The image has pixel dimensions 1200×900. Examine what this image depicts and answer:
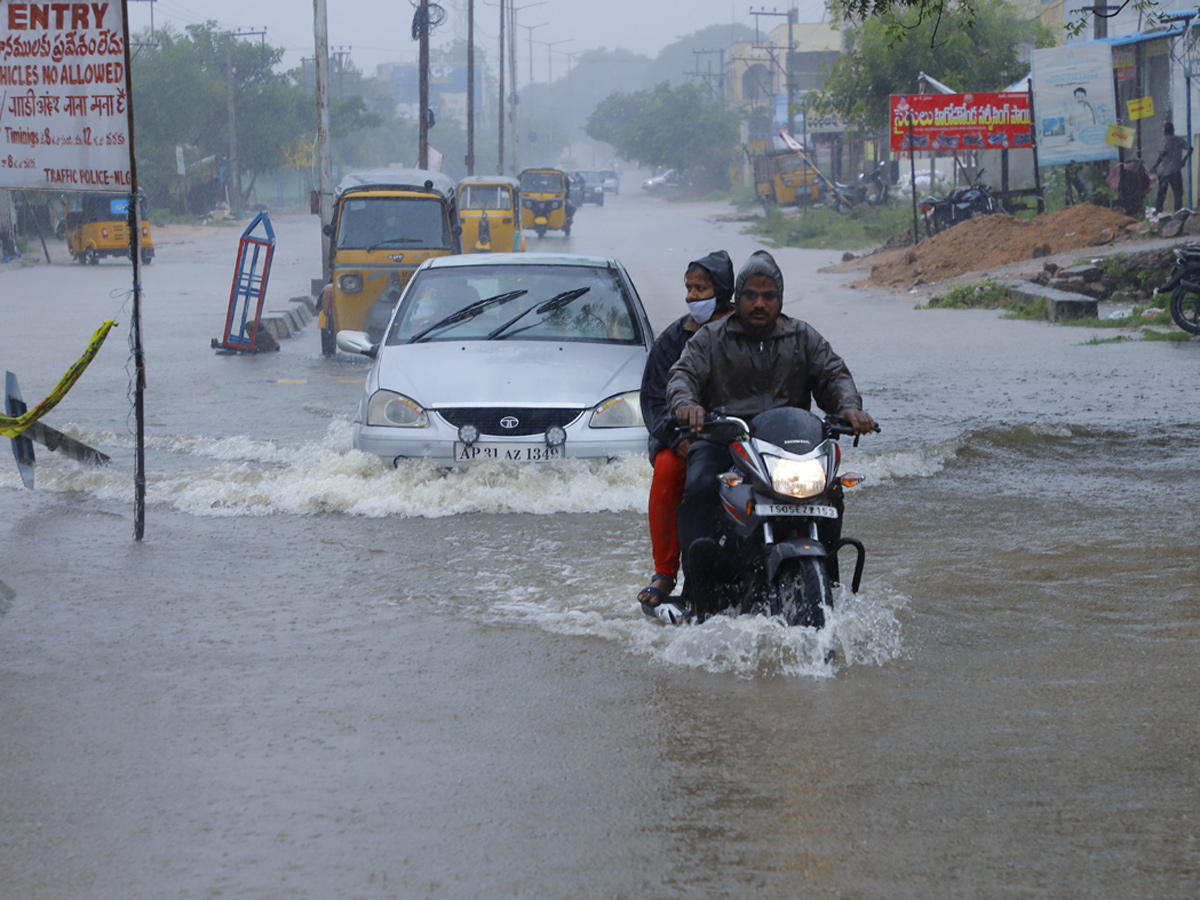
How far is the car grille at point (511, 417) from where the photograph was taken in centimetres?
767

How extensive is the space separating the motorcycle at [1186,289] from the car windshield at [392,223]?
8483mm

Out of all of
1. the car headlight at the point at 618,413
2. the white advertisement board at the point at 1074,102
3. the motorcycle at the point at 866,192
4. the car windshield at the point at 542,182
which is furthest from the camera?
the motorcycle at the point at 866,192

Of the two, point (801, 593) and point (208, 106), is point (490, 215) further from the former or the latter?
point (208, 106)

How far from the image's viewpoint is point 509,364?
26.6ft

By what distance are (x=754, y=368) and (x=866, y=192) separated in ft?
149

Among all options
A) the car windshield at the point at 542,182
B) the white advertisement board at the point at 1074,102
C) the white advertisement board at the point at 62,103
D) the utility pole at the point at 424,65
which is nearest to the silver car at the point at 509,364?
the white advertisement board at the point at 62,103

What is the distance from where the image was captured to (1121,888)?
3.17 metres

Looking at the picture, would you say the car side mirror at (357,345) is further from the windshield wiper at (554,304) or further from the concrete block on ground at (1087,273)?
the concrete block on ground at (1087,273)

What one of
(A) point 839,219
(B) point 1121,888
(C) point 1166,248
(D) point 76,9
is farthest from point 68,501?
(A) point 839,219

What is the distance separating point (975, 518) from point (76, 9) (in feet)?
17.0

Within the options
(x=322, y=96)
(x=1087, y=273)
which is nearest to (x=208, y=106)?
(x=322, y=96)

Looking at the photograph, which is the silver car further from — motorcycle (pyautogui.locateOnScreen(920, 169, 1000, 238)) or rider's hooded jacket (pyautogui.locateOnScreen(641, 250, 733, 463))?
motorcycle (pyautogui.locateOnScreen(920, 169, 1000, 238))

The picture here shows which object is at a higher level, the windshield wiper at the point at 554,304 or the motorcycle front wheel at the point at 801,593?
the windshield wiper at the point at 554,304

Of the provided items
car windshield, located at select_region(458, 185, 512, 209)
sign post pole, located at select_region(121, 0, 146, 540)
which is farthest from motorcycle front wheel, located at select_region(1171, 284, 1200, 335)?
car windshield, located at select_region(458, 185, 512, 209)
